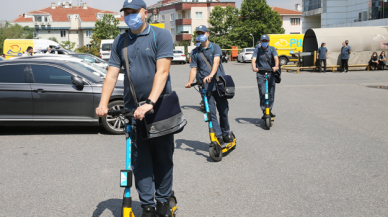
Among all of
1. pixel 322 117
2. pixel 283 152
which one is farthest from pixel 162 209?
pixel 322 117

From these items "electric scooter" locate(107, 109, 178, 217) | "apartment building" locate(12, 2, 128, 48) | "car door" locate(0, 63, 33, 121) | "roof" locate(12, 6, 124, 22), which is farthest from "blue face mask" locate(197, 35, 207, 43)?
"roof" locate(12, 6, 124, 22)

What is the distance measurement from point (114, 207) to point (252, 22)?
74.9m

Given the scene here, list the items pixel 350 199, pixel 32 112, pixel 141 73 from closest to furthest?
pixel 141 73 → pixel 350 199 → pixel 32 112

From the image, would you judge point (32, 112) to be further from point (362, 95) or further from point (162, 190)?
point (362, 95)

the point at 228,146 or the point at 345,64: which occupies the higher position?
the point at 345,64

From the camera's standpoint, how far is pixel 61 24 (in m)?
104

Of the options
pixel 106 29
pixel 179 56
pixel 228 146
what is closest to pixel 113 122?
pixel 228 146

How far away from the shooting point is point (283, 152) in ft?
20.9

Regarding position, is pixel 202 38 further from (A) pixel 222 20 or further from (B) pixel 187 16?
(B) pixel 187 16

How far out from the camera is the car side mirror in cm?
769

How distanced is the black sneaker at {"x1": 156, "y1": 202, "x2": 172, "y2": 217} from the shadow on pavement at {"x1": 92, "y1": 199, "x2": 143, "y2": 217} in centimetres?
46

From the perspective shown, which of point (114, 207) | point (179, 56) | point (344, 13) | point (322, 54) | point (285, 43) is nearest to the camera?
point (114, 207)

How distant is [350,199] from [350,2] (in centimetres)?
4772

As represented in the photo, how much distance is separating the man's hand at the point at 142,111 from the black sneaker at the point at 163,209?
93cm
